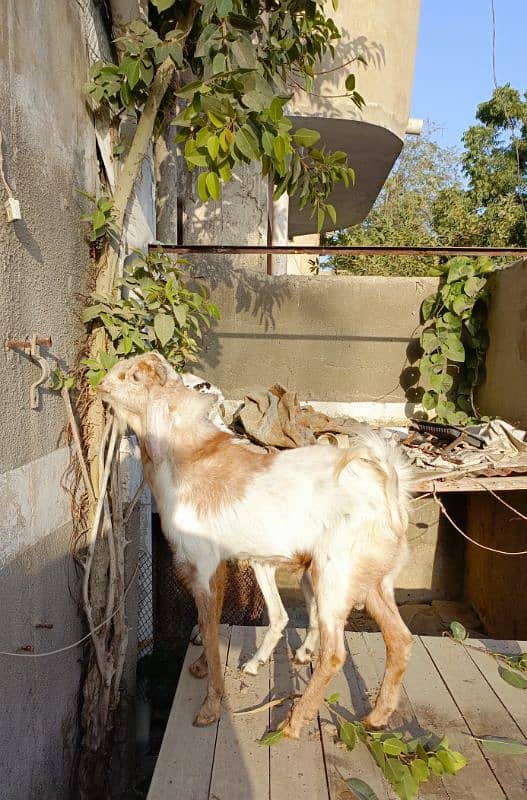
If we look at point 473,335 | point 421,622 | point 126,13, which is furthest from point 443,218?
point 126,13

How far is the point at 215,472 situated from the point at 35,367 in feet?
3.23

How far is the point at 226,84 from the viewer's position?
8.86 ft

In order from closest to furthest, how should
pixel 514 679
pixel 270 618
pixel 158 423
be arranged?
pixel 158 423 → pixel 514 679 → pixel 270 618

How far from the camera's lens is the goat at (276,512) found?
2.78 metres

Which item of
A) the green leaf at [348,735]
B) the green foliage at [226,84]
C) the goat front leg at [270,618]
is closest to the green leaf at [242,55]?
the green foliage at [226,84]

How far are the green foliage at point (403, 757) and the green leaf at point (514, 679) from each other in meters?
0.80

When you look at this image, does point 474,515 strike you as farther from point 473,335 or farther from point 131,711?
point 131,711

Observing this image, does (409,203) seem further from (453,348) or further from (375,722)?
(375,722)

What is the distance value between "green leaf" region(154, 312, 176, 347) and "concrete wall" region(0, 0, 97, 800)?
440 millimetres

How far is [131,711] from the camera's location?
415 cm

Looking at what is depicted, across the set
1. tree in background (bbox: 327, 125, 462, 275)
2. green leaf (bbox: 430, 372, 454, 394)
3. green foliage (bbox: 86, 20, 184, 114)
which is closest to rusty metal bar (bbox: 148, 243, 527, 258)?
green foliage (bbox: 86, 20, 184, 114)

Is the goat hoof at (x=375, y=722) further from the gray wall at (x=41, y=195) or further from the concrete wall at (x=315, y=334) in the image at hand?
the concrete wall at (x=315, y=334)

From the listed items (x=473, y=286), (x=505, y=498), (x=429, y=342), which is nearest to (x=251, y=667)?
(x=505, y=498)

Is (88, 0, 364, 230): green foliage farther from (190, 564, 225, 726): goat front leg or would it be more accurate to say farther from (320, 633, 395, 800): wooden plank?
(320, 633, 395, 800): wooden plank
